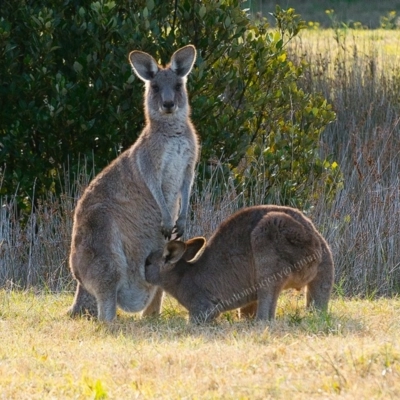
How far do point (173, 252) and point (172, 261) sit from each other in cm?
6

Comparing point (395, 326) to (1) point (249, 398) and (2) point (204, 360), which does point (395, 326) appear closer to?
(2) point (204, 360)

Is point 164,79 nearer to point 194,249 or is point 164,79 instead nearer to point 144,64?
point 144,64

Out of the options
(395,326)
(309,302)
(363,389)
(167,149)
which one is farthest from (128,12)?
(363,389)

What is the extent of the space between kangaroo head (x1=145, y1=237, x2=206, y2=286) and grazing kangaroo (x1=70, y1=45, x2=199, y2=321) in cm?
12

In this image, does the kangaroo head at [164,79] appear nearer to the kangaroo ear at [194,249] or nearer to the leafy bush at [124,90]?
the kangaroo ear at [194,249]

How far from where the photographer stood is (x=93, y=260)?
21.3 feet

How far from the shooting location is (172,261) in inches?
255

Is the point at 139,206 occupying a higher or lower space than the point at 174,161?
lower

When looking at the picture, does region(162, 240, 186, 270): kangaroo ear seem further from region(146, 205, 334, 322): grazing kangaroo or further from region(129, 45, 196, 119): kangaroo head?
region(129, 45, 196, 119): kangaroo head

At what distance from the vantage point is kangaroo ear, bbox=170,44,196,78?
6.98m

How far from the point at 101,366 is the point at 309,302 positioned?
6.21 feet

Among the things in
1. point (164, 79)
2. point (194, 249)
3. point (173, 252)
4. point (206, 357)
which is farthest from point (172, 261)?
point (206, 357)

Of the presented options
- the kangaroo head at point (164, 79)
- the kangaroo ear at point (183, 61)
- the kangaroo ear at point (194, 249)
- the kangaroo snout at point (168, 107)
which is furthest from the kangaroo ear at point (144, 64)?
the kangaroo ear at point (194, 249)

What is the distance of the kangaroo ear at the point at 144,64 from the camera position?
694 cm
